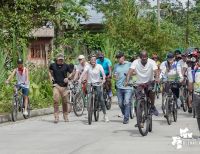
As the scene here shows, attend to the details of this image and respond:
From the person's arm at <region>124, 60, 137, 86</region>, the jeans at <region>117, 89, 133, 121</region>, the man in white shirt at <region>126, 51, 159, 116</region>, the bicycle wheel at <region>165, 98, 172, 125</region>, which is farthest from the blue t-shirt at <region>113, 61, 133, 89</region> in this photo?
the man in white shirt at <region>126, 51, 159, 116</region>

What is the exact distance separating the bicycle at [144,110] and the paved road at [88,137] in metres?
0.20

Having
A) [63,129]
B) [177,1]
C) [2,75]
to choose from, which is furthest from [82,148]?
[177,1]

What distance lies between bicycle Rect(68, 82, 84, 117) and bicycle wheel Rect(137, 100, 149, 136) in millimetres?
5329

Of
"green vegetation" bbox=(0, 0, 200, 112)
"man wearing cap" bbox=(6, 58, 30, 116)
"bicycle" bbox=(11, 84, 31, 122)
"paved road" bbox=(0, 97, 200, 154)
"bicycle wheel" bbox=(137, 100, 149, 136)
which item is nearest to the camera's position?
"paved road" bbox=(0, 97, 200, 154)

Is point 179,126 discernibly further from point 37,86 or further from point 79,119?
point 37,86

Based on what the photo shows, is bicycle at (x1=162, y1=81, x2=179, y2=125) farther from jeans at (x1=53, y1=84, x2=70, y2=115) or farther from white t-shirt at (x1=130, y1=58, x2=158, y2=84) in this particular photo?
jeans at (x1=53, y1=84, x2=70, y2=115)

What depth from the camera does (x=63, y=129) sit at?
1485cm

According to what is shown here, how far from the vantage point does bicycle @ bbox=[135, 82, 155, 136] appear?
13.0 meters

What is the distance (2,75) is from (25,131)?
5099mm

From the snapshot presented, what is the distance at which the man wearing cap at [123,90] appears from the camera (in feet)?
51.5

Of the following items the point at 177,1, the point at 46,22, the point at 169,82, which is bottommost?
the point at 169,82

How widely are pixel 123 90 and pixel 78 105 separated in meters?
3.09

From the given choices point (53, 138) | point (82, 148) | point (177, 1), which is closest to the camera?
point (82, 148)

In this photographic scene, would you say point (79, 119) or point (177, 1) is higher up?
point (177, 1)
